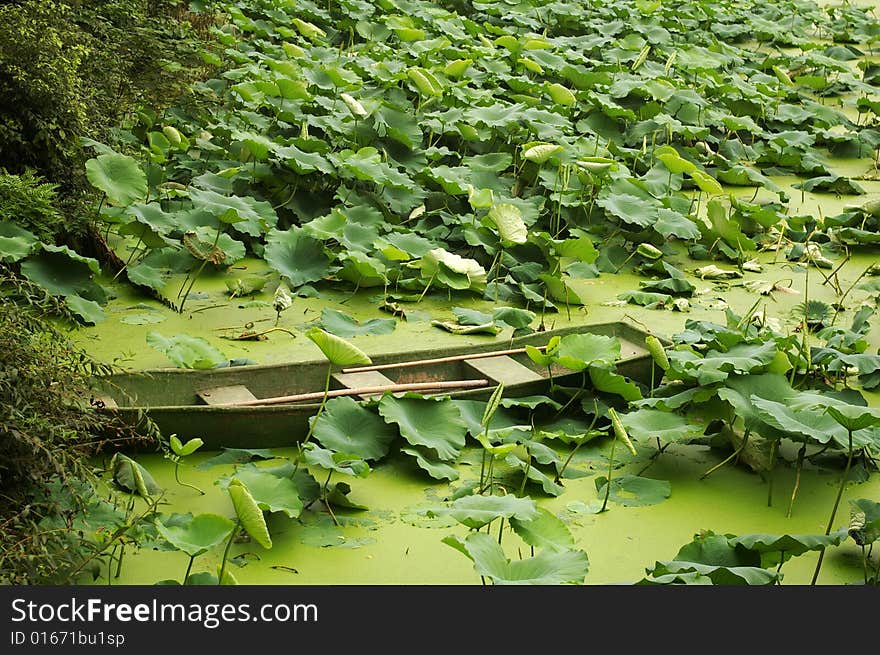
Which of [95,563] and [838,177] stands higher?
[95,563]

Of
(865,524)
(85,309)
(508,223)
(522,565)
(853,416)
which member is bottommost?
(85,309)

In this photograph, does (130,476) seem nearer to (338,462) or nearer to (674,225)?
(338,462)

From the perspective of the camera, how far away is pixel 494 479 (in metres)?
3.27

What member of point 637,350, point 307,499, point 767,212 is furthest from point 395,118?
point 307,499

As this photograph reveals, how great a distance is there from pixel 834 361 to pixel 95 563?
7.92ft

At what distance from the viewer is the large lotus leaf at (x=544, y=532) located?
2617 mm

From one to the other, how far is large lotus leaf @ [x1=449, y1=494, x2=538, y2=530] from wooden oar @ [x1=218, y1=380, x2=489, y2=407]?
2.90ft

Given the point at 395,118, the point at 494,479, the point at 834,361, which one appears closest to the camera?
the point at 494,479

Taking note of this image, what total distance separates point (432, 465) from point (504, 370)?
0.63 meters

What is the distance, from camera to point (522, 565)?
94.3 inches

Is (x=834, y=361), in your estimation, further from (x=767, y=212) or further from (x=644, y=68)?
(x=644, y=68)

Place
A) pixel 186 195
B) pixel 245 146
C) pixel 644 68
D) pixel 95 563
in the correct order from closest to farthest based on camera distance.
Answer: pixel 95 563, pixel 186 195, pixel 245 146, pixel 644 68

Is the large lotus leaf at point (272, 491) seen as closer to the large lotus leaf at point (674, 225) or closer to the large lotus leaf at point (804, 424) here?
the large lotus leaf at point (804, 424)

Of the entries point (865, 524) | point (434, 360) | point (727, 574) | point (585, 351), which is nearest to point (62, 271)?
point (434, 360)
